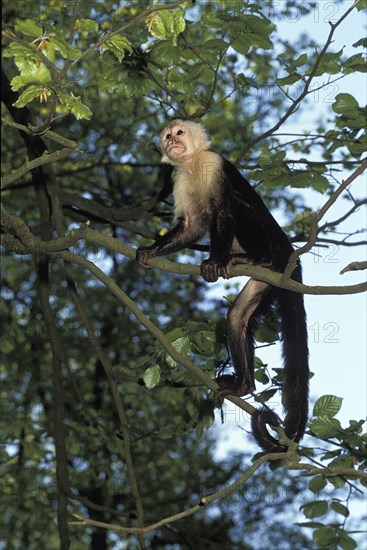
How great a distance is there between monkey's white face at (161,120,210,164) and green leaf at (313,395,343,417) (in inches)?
114

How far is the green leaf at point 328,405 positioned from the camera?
542 centimetres

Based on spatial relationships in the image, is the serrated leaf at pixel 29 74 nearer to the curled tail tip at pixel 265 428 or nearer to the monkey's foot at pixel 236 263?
the monkey's foot at pixel 236 263

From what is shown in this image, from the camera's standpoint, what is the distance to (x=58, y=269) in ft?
48.5

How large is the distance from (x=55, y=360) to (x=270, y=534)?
1070cm

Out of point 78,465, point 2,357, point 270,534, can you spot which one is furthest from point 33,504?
point 270,534

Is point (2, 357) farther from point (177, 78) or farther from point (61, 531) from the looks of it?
point (177, 78)

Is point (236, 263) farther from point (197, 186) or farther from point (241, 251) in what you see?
point (197, 186)

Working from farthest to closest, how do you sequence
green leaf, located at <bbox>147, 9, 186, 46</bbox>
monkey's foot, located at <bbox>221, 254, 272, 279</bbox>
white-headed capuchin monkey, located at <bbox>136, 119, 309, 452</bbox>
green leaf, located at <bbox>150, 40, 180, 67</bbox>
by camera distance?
1. green leaf, located at <bbox>150, 40, 180, 67</bbox>
2. white-headed capuchin monkey, located at <bbox>136, 119, 309, 452</bbox>
3. monkey's foot, located at <bbox>221, 254, 272, 279</bbox>
4. green leaf, located at <bbox>147, 9, 186, 46</bbox>

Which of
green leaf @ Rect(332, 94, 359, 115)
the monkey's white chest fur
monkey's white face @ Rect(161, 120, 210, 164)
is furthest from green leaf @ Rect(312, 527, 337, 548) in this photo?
monkey's white face @ Rect(161, 120, 210, 164)

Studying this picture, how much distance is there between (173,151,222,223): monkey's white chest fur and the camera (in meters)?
6.77

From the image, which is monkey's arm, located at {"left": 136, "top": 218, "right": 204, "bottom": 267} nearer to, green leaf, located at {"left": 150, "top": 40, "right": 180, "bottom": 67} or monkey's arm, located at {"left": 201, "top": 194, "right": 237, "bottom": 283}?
monkey's arm, located at {"left": 201, "top": 194, "right": 237, "bottom": 283}

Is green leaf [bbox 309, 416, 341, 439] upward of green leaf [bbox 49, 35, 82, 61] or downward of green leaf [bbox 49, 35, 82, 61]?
downward

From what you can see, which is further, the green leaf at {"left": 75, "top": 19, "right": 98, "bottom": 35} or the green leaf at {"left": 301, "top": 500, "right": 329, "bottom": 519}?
the green leaf at {"left": 301, "top": 500, "right": 329, "bottom": 519}

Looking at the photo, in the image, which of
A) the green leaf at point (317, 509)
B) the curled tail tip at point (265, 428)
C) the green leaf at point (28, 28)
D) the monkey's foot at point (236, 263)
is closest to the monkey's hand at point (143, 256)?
the monkey's foot at point (236, 263)
